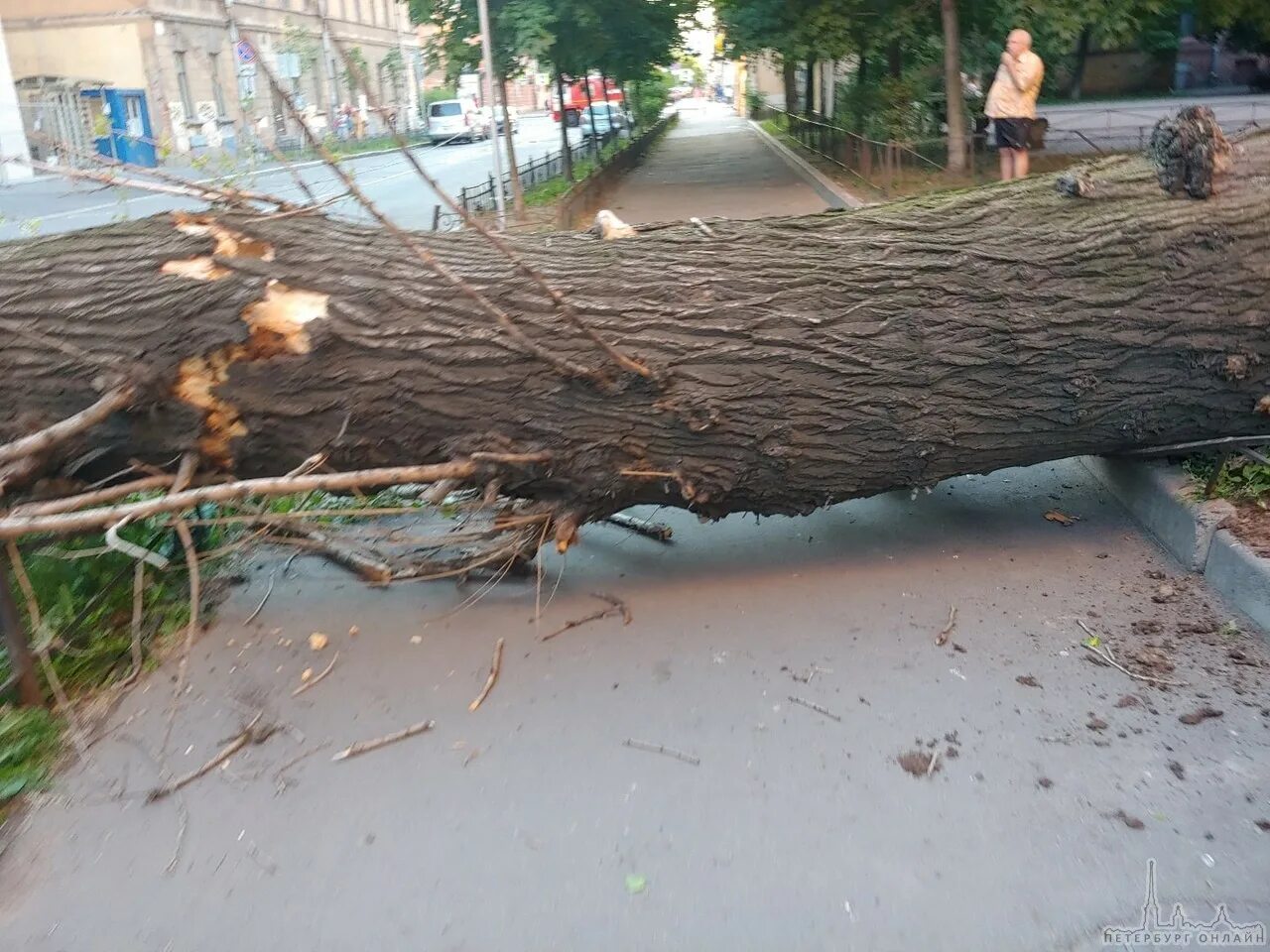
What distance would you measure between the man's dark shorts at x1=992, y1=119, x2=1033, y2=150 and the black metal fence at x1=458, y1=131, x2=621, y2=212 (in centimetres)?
534

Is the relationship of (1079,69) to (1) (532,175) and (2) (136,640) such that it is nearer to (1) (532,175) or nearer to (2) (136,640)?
(1) (532,175)

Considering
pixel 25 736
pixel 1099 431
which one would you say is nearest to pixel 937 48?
pixel 1099 431

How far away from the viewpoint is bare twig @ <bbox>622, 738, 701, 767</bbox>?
3.15 metres

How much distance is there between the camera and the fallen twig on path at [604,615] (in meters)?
4.00

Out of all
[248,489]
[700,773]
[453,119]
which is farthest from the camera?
[453,119]

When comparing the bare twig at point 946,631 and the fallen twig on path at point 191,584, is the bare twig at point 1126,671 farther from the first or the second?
the fallen twig on path at point 191,584

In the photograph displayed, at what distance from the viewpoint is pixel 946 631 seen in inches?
150

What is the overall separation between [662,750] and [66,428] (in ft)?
7.86

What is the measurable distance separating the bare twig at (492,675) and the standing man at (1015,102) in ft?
23.4

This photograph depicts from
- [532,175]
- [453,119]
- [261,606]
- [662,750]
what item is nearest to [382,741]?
[662,750]

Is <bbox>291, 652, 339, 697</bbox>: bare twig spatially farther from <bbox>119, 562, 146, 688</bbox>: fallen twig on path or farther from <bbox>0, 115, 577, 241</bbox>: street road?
<bbox>0, 115, 577, 241</bbox>: street road

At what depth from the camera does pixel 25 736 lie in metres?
3.37
